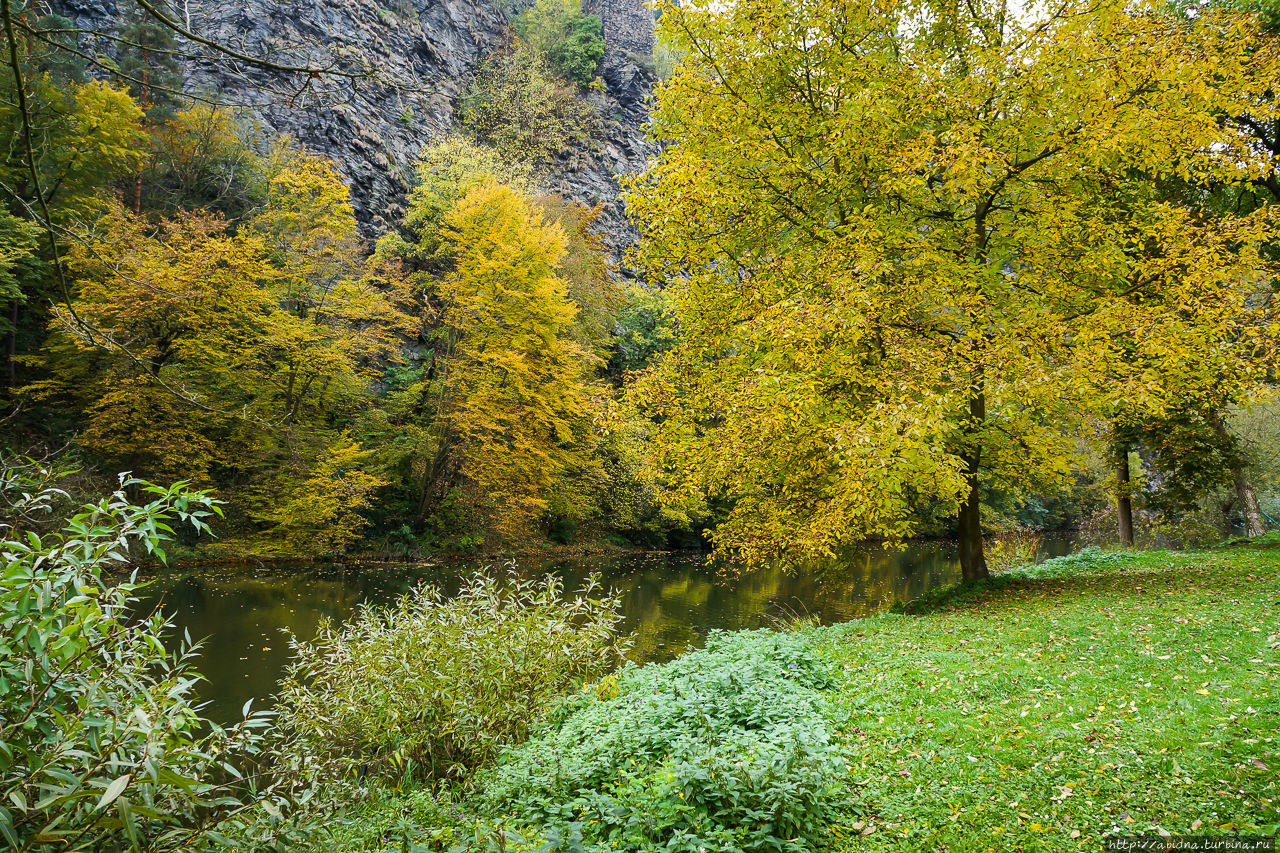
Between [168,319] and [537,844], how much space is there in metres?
17.8

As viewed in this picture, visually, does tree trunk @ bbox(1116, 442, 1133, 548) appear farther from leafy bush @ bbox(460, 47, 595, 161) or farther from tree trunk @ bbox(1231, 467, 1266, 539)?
leafy bush @ bbox(460, 47, 595, 161)

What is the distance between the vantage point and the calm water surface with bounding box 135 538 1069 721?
9555 millimetres

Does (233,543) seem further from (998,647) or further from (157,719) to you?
(998,647)

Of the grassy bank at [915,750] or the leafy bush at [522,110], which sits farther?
Answer: the leafy bush at [522,110]

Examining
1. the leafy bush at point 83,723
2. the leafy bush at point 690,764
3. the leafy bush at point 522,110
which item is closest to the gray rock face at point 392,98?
the leafy bush at point 522,110

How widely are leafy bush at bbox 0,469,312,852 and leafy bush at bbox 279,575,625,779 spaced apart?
106 inches

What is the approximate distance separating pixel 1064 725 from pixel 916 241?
21.0 ft

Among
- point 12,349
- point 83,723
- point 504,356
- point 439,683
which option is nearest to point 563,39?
point 504,356

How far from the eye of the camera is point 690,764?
370cm

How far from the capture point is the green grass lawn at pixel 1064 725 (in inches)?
129

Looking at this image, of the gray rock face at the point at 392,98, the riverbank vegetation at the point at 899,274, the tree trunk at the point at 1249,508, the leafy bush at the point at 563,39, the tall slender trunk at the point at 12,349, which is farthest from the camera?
the leafy bush at the point at 563,39

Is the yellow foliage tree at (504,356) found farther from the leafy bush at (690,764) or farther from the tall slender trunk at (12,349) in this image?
the leafy bush at (690,764)

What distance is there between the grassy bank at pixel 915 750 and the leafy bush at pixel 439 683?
19.4 inches

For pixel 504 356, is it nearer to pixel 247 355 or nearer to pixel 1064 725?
pixel 247 355
